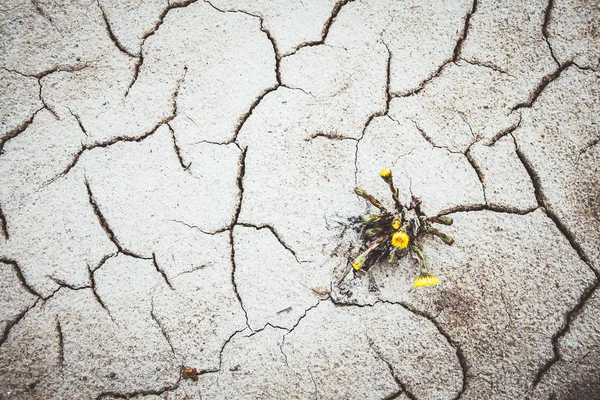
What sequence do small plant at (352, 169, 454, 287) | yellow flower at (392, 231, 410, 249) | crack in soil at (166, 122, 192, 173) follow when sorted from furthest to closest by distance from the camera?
1. crack in soil at (166, 122, 192, 173)
2. small plant at (352, 169, 454, 287)
3. yellow flower at (392, 231, 410, 249)

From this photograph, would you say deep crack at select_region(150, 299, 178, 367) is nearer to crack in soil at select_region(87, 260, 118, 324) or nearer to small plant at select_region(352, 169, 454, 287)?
crack in soil at select_region(87, 260, 118, 324)

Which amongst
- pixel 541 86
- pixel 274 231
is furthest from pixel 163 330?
pixel 541 86

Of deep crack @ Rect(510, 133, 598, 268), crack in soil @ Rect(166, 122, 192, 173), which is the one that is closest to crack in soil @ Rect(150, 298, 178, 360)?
crack in soil @ Rect(166, 122, 192, 173)

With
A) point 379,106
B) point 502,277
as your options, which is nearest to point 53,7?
point 379,106

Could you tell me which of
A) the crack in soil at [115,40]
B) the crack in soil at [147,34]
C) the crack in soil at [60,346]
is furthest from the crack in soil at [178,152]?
the crack in soil at [60,346]

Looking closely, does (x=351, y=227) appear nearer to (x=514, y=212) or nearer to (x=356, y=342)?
(x=356, y=342)
